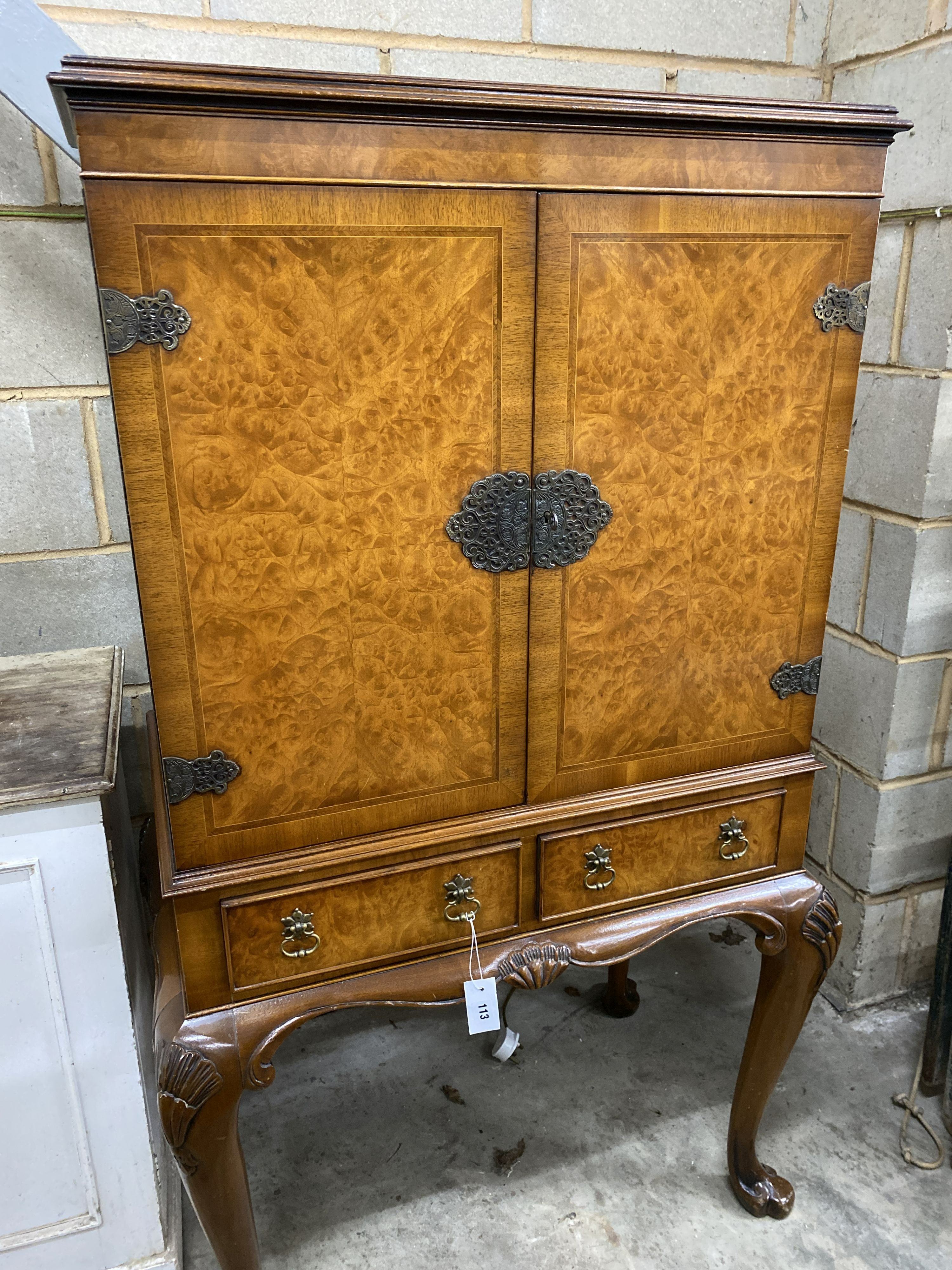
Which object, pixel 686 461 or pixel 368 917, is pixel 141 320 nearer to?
pixel 686 461

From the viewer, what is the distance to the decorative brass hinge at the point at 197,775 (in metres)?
1.06

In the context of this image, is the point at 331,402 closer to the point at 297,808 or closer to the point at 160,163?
the point at 160,163

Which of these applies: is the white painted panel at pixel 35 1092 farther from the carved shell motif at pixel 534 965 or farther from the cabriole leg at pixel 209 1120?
the carved shell motif at pixel 534 965

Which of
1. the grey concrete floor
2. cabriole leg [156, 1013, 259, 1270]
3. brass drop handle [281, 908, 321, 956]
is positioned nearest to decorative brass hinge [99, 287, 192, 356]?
brass drop handle [281, 908, 321, 956]

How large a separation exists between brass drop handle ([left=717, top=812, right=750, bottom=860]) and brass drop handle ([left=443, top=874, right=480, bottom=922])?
0.39 metres

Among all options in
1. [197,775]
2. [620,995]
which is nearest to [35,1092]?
[197,775]

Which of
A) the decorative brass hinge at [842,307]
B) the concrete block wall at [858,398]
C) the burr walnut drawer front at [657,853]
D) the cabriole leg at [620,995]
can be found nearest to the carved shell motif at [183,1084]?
the burr walnut drawer front at [657,853]

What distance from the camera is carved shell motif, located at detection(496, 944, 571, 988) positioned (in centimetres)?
125

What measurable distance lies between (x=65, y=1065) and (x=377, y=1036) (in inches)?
32.3

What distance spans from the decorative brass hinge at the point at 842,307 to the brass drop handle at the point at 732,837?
0.69m

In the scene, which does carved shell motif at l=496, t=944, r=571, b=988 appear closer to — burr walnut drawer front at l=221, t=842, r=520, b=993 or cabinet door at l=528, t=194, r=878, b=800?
burr walnut drawer front at l=221, t=842, r=520, b=993

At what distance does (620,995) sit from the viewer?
1.94m

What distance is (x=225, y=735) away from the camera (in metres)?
1.07

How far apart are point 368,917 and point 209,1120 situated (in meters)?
0.32
